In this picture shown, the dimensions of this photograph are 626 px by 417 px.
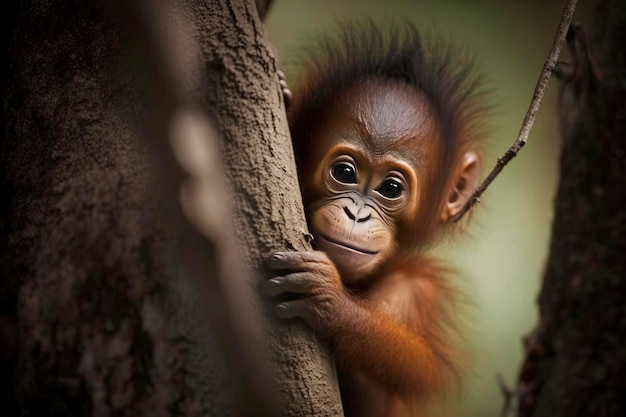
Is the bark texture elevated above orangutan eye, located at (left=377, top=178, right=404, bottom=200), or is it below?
above

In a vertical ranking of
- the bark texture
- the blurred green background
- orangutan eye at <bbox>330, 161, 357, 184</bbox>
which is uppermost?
the bark texture

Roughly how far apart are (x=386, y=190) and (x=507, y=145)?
2.26m

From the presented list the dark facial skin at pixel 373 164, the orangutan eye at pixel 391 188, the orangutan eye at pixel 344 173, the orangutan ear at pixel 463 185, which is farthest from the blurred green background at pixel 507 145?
the orangutan eye at pixel 344 173

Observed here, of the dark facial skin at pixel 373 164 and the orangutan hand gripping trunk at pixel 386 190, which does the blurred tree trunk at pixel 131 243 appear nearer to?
the orangutan hand gripping trunk at pixel 386 190

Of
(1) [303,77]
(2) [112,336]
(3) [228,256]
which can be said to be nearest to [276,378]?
(3) [228,256]

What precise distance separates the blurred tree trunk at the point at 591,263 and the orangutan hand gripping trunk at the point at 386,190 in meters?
0.74

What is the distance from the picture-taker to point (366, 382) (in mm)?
2812

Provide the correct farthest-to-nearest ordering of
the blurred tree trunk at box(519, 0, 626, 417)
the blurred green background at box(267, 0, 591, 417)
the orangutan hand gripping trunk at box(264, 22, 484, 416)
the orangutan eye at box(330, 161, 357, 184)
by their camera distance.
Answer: the blurred green background at box(267, 0, 591, 417), the orangutan eye at box(330, 161, 357, 184), the orangutan hand gripping trunk at box(264, 22, 484, 416), the blurred tree trunk at box(519, 0, 626, 417)

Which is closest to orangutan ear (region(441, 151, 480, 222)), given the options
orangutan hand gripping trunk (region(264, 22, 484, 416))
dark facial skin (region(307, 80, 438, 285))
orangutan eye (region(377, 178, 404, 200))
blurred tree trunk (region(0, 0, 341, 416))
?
orangutan hand gripping trunk (region(264, 22, 484, 416))

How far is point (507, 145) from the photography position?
15.8 feet

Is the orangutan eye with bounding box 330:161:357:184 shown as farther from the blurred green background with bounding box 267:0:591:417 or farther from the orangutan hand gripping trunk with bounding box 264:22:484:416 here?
the blurred green background with bounding box 267:0:591:417

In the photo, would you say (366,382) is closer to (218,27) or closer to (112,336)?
(112,336)

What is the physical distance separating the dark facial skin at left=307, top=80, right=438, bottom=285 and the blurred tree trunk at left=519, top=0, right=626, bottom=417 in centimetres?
101

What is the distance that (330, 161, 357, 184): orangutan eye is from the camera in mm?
2807
